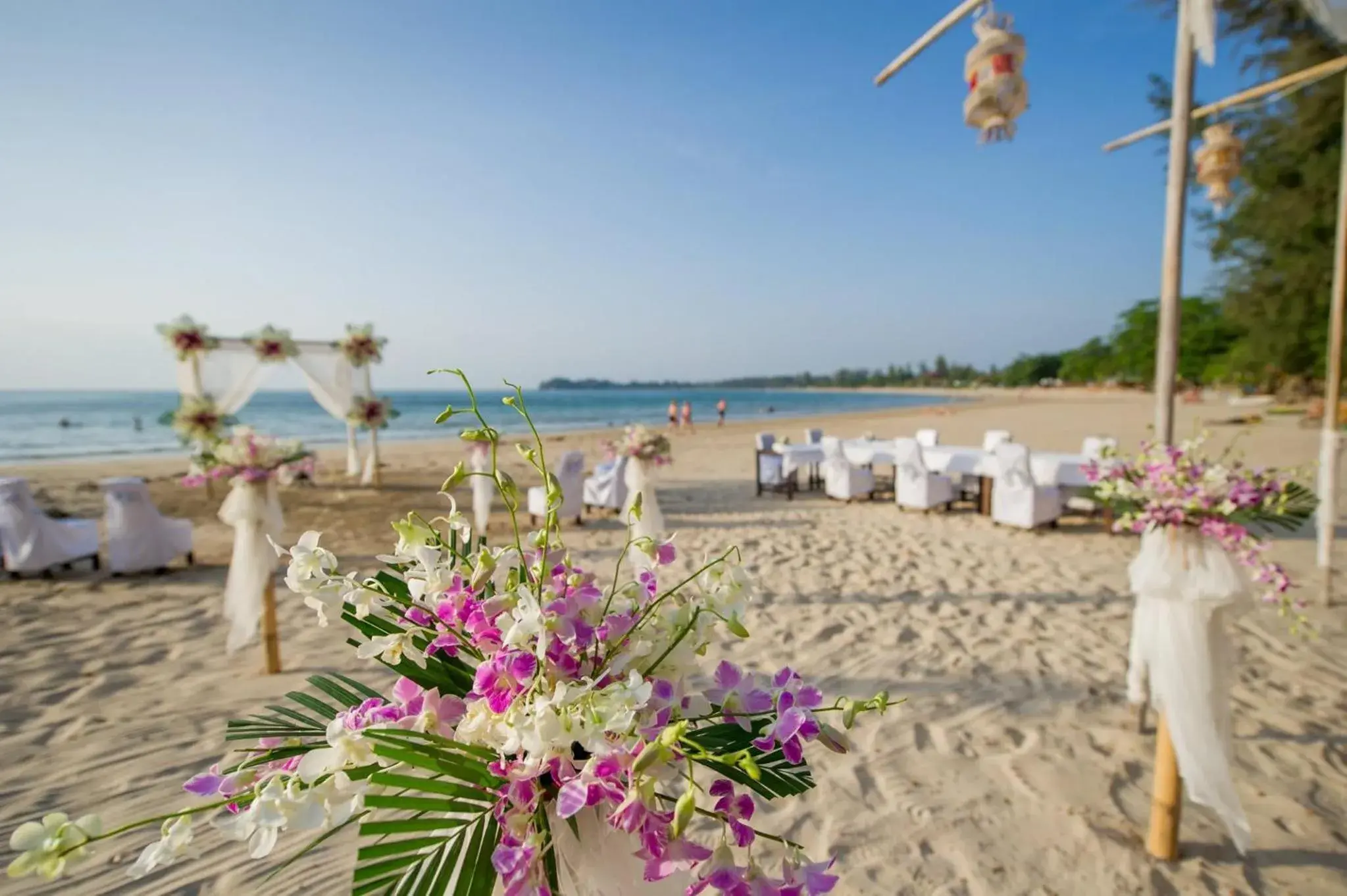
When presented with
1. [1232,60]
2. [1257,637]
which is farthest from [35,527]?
[1232,60]

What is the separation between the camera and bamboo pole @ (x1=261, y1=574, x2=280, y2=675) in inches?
147

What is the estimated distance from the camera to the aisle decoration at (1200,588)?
2.15 m

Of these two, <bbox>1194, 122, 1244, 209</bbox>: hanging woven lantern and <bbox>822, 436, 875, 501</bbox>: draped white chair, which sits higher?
<bbox>1194, 122, 1244, 209</bbox>: hanging woven lantern

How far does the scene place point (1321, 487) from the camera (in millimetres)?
4512

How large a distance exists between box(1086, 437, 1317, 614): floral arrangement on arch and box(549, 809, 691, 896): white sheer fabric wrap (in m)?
2.26

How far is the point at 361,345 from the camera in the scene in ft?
35.0

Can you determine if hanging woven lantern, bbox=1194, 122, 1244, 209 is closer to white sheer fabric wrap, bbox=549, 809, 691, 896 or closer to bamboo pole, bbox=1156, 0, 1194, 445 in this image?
bamboo pole, bbox=1156, 0, 1194, 445

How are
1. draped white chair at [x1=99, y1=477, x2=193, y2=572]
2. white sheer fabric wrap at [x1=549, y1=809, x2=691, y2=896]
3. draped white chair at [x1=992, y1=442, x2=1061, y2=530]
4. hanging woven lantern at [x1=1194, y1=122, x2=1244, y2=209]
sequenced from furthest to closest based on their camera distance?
1. draped white chair at [x1=992, y1=442, x2=1061, y2=530]
2. draped white chair at [x1=99, y1=477, x2=193, y2=572]
3. hanging woven lantern at [x1=1194, y1=122, x2=1244, y2=209]
4. white sheer fabric wrap at [x1=549, y1=809, x2=691, y2=896]

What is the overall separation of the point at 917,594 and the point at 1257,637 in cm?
194

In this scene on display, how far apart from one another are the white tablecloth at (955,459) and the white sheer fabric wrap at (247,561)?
19.6 feet

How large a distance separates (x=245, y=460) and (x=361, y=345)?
294 inches

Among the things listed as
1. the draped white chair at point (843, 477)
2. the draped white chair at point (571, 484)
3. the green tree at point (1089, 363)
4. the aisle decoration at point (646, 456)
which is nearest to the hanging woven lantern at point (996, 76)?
the aisle decoration at point (646, 456)

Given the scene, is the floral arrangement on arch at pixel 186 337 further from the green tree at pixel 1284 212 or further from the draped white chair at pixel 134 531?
the green tree at pixel 1284 212

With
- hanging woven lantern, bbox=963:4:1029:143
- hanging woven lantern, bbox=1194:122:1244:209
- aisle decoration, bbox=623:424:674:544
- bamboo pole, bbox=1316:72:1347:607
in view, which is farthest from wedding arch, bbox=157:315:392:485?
bamboo pole, bbox=1316:72:1347:607
